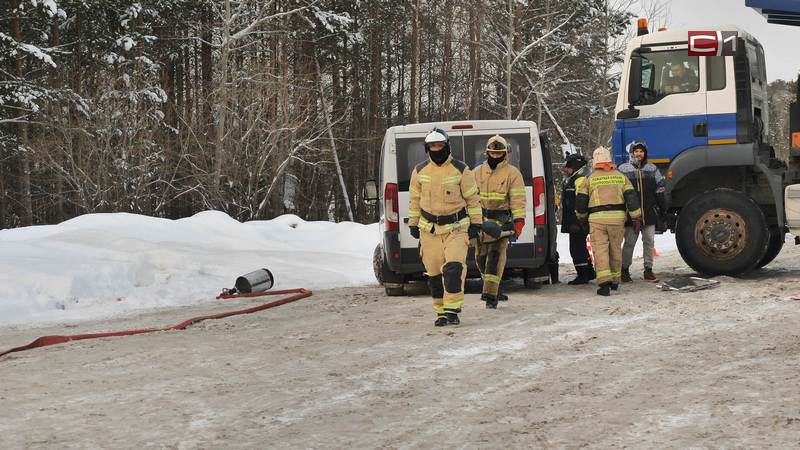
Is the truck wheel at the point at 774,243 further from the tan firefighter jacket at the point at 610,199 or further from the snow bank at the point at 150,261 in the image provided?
the snow bank at the point at 150,261

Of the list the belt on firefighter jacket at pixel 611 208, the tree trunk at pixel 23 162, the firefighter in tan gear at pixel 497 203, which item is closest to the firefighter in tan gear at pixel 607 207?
the belt on firefighter jacket at pixel 611 208

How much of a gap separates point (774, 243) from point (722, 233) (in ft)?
5.69

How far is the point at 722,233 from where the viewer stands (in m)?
11.3

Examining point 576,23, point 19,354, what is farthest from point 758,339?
point 576,23

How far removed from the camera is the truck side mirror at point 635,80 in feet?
37.8

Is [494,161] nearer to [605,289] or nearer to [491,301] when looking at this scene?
[491,301]

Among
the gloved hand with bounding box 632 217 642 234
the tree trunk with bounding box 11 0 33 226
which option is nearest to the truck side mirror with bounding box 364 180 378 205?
the gloved hand with bounding box 632 217 642 234

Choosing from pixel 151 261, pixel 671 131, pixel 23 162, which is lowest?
pixel 151 261

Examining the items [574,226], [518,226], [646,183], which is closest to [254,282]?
[518,226]

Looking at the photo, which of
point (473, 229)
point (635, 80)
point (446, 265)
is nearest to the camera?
point (446, 265)

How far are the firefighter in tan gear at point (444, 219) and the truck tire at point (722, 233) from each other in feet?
12.3

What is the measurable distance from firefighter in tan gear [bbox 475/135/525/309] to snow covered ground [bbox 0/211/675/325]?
4005mm

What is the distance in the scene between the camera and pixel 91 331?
9.37m

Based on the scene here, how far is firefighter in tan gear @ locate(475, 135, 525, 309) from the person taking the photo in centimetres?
1005
